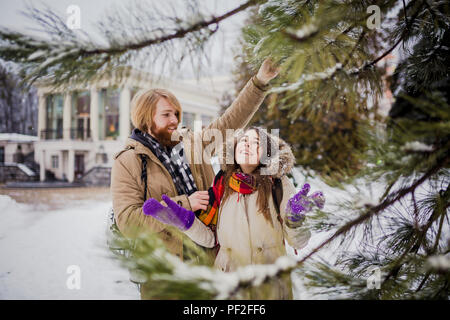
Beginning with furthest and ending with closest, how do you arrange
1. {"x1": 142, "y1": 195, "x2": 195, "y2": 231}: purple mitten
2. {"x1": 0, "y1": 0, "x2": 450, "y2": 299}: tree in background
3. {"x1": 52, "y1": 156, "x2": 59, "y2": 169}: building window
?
1. {"x1": 52, "y1": 156, "x2": 59, "y2": 169}: building window
2. {"x1": 142, "y1": 195, "x2": 195, "y2": 231}: purple mitten
3. {"x1": 0, "y1": 0, "x2": 450, "y2": 299}: tree in background

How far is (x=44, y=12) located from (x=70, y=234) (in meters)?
5.01

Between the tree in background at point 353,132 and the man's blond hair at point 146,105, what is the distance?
18.3 inches

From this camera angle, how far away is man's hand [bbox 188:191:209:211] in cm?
124

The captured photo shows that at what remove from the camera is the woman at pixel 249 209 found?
3.94 ft

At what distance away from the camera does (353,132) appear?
0.99m

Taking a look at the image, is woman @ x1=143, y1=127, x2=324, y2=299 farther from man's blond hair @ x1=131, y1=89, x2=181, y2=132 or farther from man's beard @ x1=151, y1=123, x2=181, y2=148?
man's blond hair @ x1=131, y1=89, x2=181, y2=132

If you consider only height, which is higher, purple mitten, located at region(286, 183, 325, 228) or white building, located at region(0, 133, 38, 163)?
white building, located at region(0, 133, 38, 163)

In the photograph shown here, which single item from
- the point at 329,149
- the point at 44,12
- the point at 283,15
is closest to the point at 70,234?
the point at 44,12

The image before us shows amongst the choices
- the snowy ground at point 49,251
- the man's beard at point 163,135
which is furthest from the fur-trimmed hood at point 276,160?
the snowy ground at point 49,251

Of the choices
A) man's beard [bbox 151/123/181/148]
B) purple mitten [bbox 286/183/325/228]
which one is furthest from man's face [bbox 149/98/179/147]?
purple mitten [bbox 286/183/325/228]

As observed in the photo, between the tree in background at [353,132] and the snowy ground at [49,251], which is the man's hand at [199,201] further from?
the snowy ground at [49,251]
